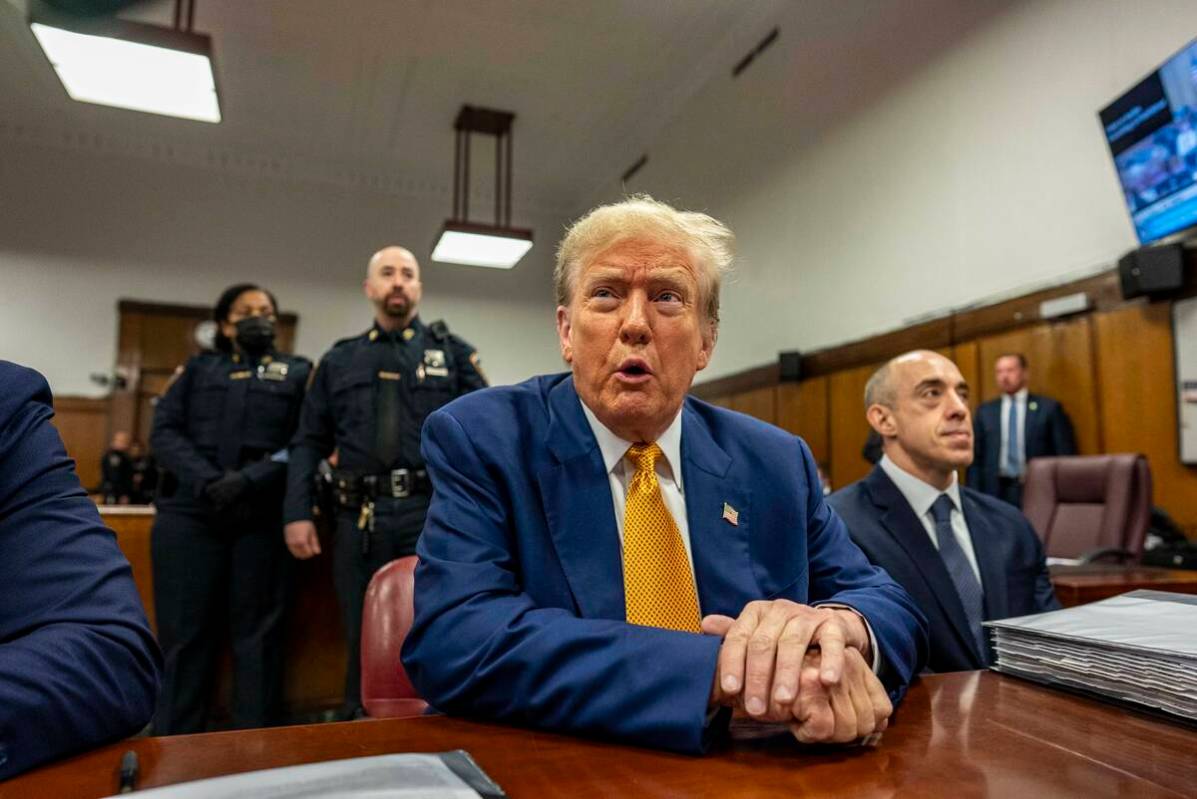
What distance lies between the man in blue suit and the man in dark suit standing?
13.7 ft

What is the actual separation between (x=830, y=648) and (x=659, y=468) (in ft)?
1.65

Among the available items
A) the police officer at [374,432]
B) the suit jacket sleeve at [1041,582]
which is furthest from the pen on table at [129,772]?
the police officer at [374,432]

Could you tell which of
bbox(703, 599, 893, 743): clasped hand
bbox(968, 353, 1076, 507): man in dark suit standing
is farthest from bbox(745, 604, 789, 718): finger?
bbox(968, 353, 1076, 507): man in dark suit standing

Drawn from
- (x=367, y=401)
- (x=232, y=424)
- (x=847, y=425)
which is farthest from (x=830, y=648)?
(x=847, y=425)

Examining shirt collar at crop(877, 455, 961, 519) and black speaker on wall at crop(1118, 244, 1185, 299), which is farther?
black speaker on wall at crop(1118, 244, 1185, 299)

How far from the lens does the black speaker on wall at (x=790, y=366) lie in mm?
7051

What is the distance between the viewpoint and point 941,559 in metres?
1.94

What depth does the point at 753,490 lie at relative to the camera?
1.23 meters

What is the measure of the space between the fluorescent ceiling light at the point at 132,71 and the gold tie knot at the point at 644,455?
15.6 feet

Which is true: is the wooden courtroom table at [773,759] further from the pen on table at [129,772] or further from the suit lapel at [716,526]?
the suit lapel at [716,526]

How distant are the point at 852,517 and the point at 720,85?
6.64 m

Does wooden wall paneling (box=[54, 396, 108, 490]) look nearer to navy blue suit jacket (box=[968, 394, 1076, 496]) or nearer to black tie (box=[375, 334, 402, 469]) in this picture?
black tie (box=[375, 334, 402, 469])

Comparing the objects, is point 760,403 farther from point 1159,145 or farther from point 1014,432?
point 1159,145

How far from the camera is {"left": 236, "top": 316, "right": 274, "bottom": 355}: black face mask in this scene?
3.23 metres
